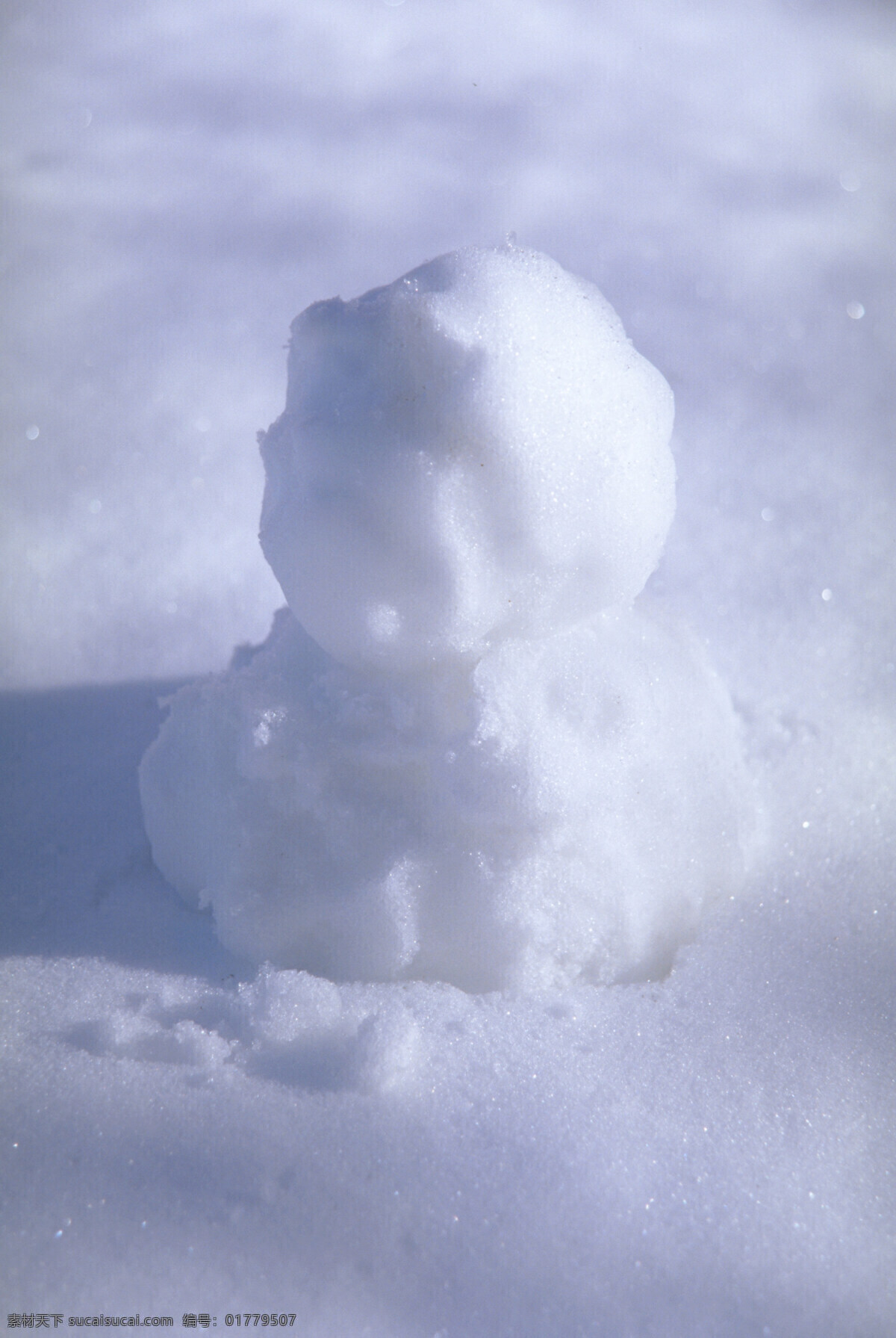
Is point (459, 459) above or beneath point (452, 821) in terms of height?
above

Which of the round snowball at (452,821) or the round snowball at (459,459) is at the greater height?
the round snowball at (459,459)

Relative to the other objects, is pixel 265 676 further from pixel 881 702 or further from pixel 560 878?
pixel 881 702

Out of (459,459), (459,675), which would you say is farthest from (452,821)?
(459,459)

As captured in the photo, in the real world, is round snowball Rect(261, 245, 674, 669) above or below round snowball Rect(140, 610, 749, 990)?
above

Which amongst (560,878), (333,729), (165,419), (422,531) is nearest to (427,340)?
(422,531)

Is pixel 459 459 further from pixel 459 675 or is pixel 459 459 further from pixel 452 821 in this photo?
pixel 452 821
